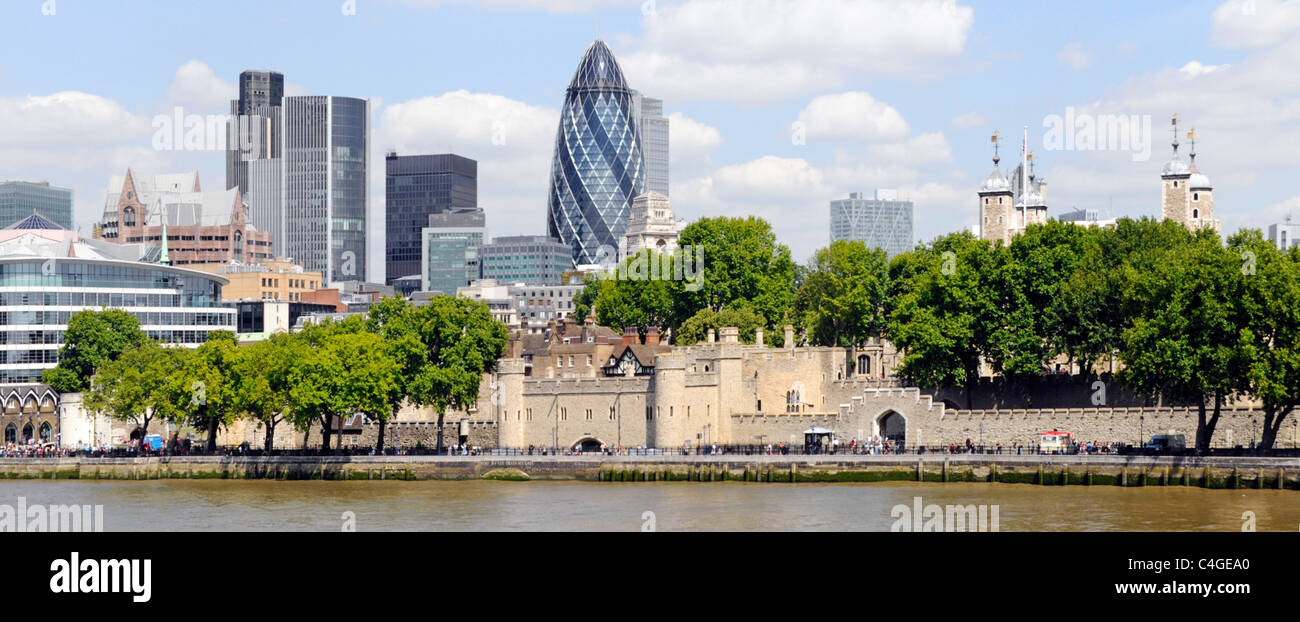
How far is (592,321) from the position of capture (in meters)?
123

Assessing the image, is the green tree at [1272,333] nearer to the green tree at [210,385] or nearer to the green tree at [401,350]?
the green tree at [401,350]

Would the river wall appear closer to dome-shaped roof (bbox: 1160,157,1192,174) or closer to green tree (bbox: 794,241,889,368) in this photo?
green tree (bbox: 794,241,889,368)

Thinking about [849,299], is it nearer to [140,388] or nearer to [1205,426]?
[1205,426]

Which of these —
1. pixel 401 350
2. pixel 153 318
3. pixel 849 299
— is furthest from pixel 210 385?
pixel 153 318

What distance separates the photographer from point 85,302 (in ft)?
401

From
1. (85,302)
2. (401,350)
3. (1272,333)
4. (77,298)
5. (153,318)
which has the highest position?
→ (77,298)

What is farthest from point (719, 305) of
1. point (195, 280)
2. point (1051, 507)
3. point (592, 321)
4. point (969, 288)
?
point (1051, 507)

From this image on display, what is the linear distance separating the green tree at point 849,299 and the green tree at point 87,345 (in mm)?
43911

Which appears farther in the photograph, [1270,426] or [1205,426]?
[1205,426]

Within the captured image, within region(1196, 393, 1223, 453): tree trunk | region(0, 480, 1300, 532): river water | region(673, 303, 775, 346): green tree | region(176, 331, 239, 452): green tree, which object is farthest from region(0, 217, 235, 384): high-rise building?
region(1196, 393, 1223, 453): tree trunk

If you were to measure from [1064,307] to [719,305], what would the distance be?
36259 mm

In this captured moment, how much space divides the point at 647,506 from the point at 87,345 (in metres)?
62.3
